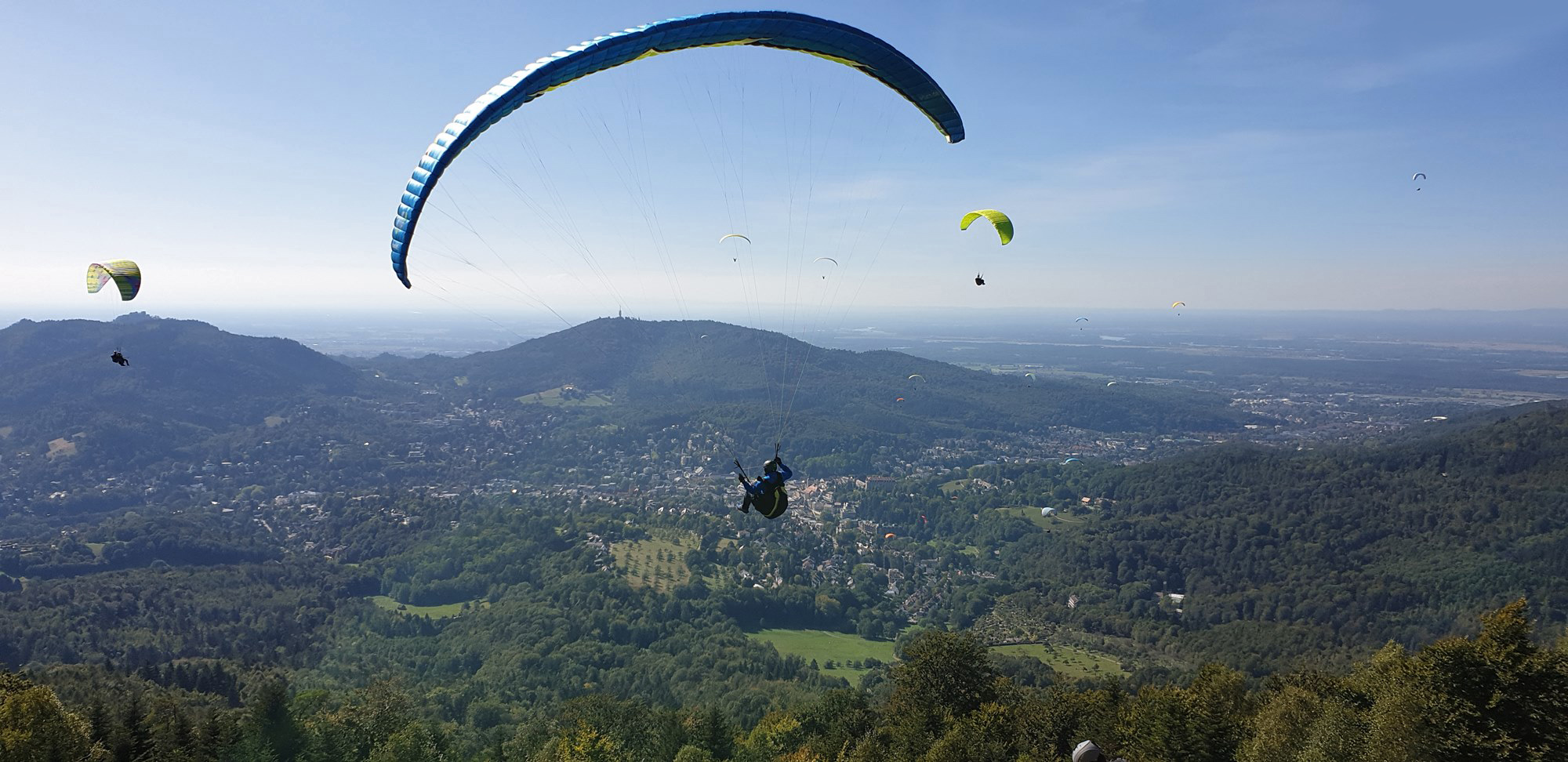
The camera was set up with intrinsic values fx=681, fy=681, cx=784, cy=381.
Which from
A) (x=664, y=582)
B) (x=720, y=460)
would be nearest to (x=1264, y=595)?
(x=664, y=582)

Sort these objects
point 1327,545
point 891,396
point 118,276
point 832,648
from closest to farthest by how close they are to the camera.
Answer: point 118,276 < point 832,648 < point 1327,545 < point 891,396

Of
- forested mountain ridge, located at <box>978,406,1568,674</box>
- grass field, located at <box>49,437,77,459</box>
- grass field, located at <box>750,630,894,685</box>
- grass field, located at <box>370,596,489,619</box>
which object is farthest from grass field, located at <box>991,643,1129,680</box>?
grass field, located at <box>49,437,77,459</box>

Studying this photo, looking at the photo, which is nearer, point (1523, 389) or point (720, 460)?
point (720, 460)

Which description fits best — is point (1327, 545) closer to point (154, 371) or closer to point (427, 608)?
point (427, 608)

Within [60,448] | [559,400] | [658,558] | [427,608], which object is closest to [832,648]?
[658,558]

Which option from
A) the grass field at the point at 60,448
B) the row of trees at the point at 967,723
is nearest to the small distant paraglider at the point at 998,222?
the row of trees at the point at 967,723

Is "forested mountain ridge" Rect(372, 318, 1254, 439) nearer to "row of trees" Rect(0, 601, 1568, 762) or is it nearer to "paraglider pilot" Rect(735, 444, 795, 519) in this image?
"row of trees" Rect(0, 601, 1568, 762)

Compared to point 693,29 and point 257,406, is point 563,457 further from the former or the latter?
point 693,29
